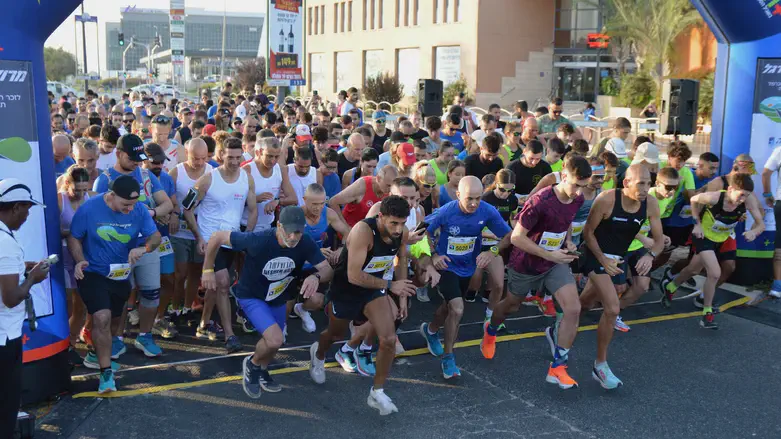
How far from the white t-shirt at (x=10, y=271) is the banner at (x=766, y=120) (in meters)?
8.24

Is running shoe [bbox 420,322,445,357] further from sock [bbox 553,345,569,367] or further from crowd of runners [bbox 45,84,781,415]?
sock [bbox 553,345,569,367]

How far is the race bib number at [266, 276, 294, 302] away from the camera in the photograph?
18.3 feet

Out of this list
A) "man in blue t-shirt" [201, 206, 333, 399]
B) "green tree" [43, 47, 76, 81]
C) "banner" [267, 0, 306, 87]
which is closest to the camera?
"man in blue t-shirt" [201, 206, 333, 399]

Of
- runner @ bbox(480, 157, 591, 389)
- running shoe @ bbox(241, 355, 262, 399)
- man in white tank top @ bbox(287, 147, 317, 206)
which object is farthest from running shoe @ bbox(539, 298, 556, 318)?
running shoe @ bbox(241, 355, 262, 399)

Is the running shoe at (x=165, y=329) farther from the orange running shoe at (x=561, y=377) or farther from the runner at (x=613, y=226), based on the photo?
the runner at (x=613, y=226)

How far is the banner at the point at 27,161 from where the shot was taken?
521 centimetres

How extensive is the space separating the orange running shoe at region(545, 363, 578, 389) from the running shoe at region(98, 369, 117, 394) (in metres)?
3.37

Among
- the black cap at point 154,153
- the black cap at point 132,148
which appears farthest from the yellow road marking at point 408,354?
the black cap at point 154,153

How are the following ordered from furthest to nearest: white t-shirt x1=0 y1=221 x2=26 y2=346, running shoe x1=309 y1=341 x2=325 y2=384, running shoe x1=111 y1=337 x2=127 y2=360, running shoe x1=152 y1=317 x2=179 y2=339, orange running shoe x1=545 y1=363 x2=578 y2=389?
running shoe x1=152 y1=317 x2=179 y2=339, running shoe x1=111 y1=337 x2=127 y2=360, running shoe x1=309 y1=341 x2=325 y2=384, orange running shoe x1=545 y1=363 x2=578 y2=389, white t-shirt x1=0 y1=221 x2=26 y2=346

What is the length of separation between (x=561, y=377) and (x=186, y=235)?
375 centimetres

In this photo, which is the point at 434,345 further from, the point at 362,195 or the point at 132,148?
Answer: the point at 132,148

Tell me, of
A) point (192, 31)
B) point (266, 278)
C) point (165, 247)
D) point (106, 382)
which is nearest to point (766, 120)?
point (266, 278)

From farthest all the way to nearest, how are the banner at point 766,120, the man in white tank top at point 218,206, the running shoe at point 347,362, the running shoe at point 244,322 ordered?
the banner at point 766,120 → the running shoe at point 244,322 → the man in white tank top at point 218,206 → the running shoe at point 347,362

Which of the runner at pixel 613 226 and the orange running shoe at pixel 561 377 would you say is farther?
the runner at pixel 613 226
